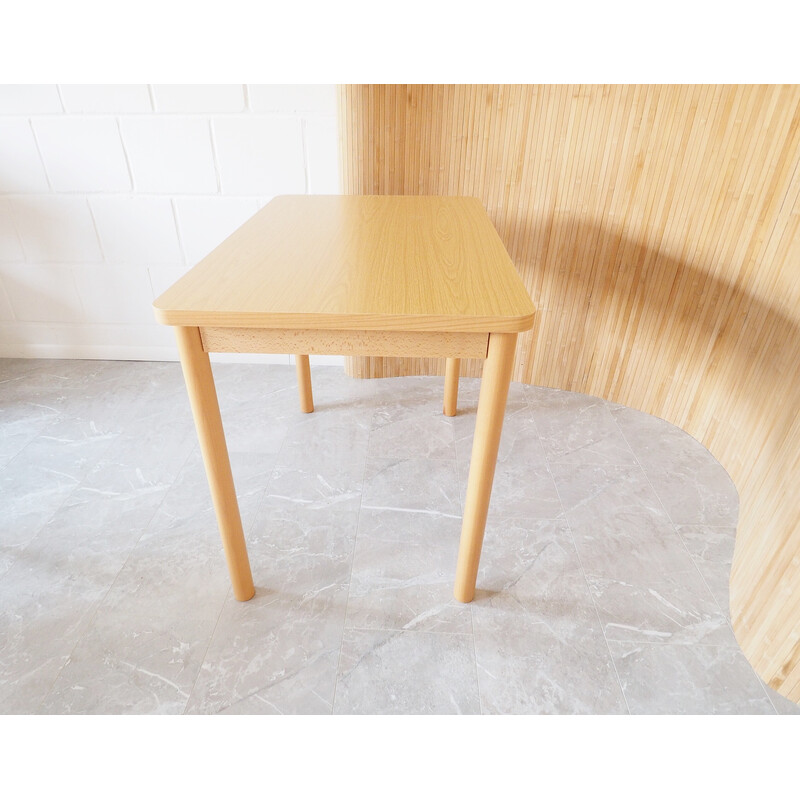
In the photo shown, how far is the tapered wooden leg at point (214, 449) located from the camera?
90 centimetres

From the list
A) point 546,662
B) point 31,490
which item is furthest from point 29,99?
point 546,662

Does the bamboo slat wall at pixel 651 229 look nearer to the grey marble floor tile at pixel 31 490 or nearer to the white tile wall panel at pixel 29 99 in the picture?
the white tile wall panel at pixel 29 99

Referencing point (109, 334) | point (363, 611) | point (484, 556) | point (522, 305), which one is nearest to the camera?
point (522, 305)

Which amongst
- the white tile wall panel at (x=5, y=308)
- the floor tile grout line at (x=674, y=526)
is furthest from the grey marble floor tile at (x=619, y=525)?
the white tile wall panel at (x=5, y=308)

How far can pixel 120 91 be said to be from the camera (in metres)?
1.65

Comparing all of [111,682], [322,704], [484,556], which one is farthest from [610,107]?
[111,682]

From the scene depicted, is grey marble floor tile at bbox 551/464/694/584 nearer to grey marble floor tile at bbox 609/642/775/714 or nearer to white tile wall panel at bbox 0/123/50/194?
grey marble floor tile at bbox 609/642/775/714

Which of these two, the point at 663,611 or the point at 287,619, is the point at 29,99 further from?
the point at 663,611

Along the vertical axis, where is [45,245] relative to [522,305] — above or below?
below

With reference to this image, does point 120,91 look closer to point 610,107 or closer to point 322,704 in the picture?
point 610,107

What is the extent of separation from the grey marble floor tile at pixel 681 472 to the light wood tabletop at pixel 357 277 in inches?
33.5

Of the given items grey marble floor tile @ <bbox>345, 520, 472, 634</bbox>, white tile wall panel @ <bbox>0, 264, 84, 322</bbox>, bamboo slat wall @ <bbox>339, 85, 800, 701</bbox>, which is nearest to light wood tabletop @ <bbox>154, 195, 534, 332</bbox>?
bamboo slat wall @ <bbox>339, 85, 800, 701</bbox>

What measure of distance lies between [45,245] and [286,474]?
1275 mm

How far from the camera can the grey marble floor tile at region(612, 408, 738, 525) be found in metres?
1.41
